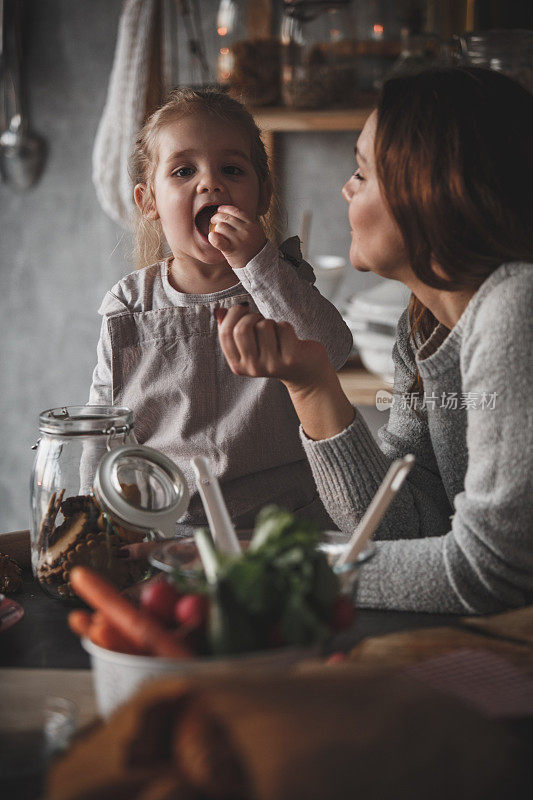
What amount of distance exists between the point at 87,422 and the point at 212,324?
0.39 m

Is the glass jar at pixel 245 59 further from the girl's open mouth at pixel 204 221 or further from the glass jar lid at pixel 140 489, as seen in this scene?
the glass jar lid at pixel 140 489

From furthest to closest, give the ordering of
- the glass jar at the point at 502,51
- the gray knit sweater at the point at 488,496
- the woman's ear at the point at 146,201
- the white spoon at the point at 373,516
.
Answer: the glass jar at the point at 502,51, the woman's ear at the point at 146,201, the gray knit sweater at the point at 488,496, the white spoon at the point at 373,516

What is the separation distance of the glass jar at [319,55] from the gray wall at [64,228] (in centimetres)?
23

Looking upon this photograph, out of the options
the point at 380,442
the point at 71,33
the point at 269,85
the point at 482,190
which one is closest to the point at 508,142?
the point at 482,190

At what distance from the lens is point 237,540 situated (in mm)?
827

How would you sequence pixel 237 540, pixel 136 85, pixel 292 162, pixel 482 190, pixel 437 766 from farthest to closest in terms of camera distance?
pixel 292 162
pixel 136 85
pixel 482 190
pixel 237 540
pixel 437 766

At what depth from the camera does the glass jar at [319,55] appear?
228cm

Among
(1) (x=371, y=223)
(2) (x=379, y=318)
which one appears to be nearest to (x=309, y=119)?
(2) (x=379, y=318)

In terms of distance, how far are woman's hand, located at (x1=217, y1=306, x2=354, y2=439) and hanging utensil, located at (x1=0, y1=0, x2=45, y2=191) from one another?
1.92 metres

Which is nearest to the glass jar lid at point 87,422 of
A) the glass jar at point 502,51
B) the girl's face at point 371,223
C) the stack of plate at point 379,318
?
the girl's face at point 371,223

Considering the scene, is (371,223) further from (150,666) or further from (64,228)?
(64,228)

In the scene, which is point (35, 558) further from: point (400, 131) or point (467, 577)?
point (400, 131)

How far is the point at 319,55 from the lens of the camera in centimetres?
230

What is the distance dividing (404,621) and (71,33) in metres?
2.28
